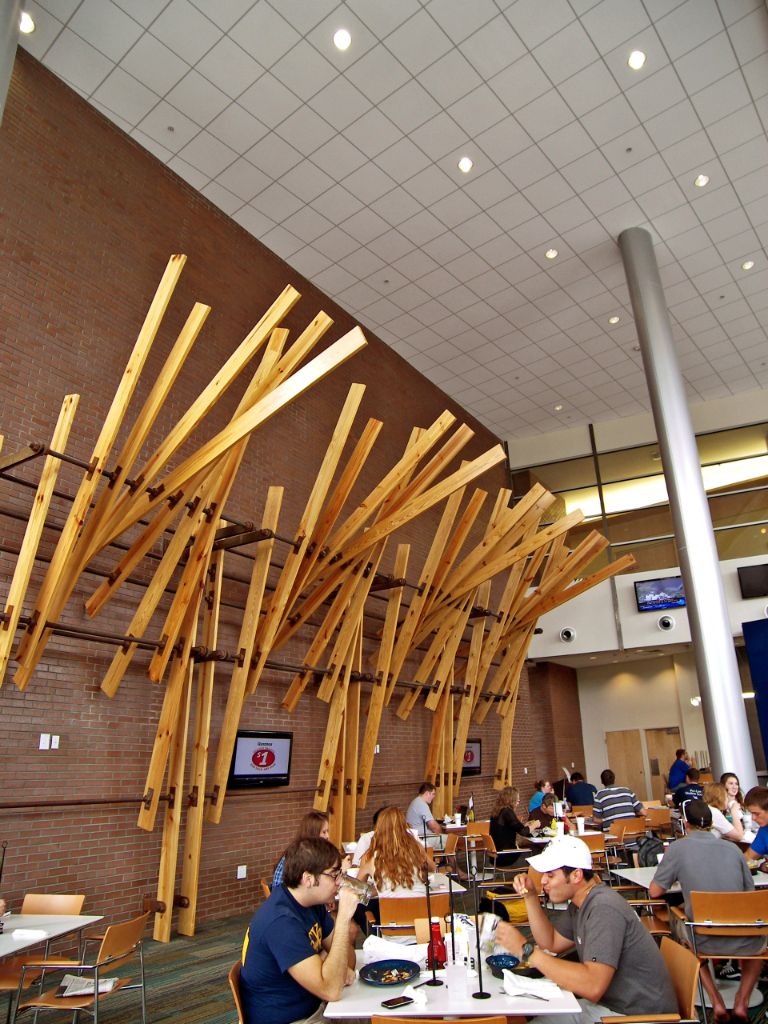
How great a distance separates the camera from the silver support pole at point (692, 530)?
860 cm

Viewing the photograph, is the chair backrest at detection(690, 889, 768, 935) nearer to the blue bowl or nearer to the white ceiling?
the blue bowl

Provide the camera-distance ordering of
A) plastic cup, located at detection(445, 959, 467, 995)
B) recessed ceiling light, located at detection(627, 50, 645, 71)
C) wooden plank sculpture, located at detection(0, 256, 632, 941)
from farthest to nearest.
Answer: recessed ceiling light, located at detection(627, 50, 645, 71) → wooden plank sculpture, located at detection(0, 256, 632, 941) → plastic cup, located at detection(445, 959, 467, 995)

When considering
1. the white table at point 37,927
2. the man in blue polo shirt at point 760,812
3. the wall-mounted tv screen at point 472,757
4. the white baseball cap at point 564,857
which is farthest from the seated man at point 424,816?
the white baseball cap at point 564,857

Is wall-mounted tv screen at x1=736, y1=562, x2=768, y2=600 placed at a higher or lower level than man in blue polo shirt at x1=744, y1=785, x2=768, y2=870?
higher

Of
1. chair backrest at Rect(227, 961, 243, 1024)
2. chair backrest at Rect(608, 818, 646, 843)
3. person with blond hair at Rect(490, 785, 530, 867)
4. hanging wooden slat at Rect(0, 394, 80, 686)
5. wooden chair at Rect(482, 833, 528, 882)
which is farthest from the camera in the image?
chair backrest at Rect(608, 818, 646, 843)

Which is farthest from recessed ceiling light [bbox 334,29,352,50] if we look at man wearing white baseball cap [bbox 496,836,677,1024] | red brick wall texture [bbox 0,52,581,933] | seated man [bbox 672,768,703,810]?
seated man [bbox 672,768,703,810]

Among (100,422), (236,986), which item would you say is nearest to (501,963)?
(236,986)

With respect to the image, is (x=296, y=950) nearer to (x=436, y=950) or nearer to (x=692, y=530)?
(x=436, y=950)

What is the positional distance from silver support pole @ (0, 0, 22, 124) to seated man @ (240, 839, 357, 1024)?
5.92 metres

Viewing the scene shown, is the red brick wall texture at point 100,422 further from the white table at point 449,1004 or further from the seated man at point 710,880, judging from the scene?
the seated man at point 710,880

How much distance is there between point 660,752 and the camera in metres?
15.4

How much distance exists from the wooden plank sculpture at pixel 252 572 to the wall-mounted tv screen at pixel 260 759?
1.06ft

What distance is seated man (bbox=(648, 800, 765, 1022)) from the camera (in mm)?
→ 3662

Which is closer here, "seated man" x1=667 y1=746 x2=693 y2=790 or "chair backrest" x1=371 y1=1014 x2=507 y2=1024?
"chair backrest" x1=371 y1=1014 x2=507 y2=1024
